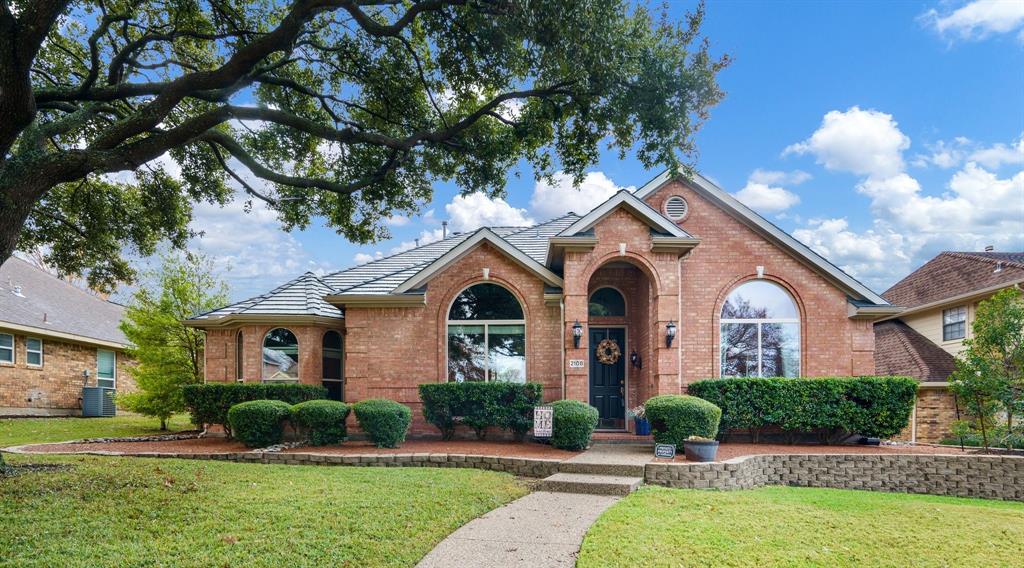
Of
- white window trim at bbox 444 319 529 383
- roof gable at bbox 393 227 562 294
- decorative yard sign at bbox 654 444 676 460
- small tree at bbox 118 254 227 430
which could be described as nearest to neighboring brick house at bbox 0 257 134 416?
small tree at bbox 118 254 227 430

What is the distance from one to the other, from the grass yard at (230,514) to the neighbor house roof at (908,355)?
15.3m

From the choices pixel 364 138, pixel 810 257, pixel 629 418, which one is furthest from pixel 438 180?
pixel 810 257

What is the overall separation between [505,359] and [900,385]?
324 inches

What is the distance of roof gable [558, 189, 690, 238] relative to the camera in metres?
13.1

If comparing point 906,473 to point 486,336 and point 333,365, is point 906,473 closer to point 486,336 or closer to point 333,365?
point 486,336

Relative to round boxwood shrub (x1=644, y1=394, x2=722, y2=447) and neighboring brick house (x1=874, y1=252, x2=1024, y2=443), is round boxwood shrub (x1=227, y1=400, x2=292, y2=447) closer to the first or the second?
round boxwood shrub (x1=644, y1=394, x2=722, y2=447)

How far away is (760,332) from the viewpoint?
14.3 m

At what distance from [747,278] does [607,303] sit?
327cm

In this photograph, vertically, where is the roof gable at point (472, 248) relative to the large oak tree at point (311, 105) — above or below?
below

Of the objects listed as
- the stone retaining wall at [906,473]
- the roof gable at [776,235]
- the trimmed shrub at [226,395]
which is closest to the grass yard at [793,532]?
the stone retaining wall at [906,473]

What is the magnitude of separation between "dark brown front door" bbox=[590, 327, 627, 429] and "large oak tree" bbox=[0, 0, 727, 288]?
203 inches

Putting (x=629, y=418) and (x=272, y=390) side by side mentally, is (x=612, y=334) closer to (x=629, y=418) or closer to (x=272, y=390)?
(x=629, y=418)

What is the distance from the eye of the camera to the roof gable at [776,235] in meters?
14.1

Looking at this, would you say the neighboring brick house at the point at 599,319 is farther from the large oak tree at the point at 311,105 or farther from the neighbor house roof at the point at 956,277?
the neighbor house roof at the point at 956,277
